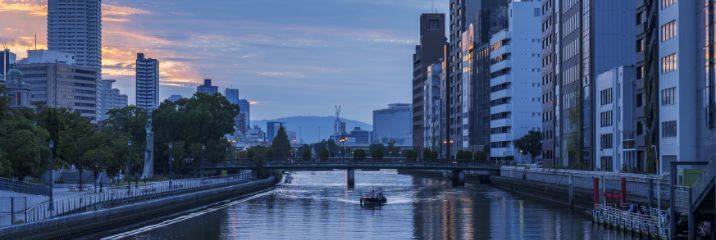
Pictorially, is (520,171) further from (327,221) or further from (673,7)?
(327,221)

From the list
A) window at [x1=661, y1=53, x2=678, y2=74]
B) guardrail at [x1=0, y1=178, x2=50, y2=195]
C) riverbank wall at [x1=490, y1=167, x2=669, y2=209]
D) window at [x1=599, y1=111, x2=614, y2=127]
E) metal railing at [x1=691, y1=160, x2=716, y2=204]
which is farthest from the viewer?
window at [x1=599, y1=111, x2=614, y2=127]

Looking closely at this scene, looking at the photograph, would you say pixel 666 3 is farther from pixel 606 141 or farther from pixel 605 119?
pixel 606 141

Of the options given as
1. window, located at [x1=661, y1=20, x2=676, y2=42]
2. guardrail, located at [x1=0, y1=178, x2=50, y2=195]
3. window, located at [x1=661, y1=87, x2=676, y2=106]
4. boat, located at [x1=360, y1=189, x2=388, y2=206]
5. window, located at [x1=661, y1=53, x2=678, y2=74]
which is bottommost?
boat, located at [x1=360, y1=189, x2=388, y2=206]

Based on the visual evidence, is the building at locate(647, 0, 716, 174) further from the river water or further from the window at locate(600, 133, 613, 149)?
the window at locate(600, 133, 613, 149)

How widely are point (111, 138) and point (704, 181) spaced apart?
97.5m

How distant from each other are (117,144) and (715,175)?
89.5 meters

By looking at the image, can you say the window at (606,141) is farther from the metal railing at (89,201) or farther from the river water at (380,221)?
the metal railing at (89,201)

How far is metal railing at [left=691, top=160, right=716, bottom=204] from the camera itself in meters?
57.0

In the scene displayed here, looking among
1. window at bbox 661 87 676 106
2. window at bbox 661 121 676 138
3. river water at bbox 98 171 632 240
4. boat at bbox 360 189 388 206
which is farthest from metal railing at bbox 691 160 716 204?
boat at bbox 360 189 388 206

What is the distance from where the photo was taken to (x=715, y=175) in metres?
56.2

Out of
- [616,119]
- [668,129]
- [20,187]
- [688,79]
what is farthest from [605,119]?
[20,187]

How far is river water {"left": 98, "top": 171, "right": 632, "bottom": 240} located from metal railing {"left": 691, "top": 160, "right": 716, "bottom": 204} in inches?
487

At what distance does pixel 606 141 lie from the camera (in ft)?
452

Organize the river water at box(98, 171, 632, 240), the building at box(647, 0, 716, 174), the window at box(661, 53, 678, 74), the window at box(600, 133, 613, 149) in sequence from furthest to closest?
the window at box(600, 133, 613, 149) < the window at box(661, 53, 678, 74) < the building at box(647, 0, 716, 174) < the river water at box(98, 171, 632, 240)
